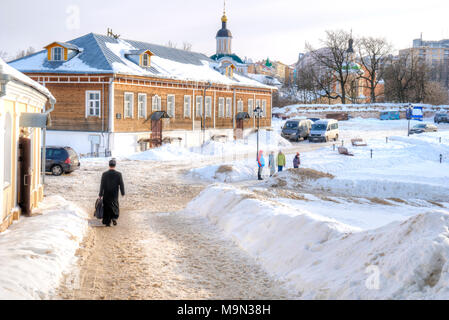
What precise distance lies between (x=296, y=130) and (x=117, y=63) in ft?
62.3

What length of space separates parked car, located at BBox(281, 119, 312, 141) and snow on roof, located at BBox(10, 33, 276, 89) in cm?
681

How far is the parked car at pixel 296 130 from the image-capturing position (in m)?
46.8

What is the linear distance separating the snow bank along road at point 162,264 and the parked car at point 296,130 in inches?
1235

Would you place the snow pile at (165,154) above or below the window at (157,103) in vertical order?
below

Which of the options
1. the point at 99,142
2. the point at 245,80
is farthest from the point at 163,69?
the point at 245,80

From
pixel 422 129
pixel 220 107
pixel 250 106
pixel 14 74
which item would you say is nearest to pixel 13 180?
pixel 14 74

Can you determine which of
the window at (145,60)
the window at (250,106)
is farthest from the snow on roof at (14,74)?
the window at (250,106)

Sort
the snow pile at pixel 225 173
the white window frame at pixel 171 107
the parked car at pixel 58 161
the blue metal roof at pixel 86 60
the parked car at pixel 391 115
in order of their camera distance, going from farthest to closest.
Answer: the parked car at pixel 391 115 → the white window frame at pixel 171 107 → the blue metal roof at pixel 86 60 → the snow pile at pixel 225 173 → the parked car at pixel 58 161

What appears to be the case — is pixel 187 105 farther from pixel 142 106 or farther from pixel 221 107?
pixel 142 106

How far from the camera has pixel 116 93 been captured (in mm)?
32750

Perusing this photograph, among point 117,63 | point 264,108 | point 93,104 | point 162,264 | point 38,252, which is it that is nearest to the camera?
point 38,252

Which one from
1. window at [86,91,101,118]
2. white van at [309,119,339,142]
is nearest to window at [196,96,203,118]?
window at [86,91,101,118]

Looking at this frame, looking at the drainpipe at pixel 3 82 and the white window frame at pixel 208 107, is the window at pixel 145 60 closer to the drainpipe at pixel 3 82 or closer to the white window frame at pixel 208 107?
the white window frame at pixel 208 107
